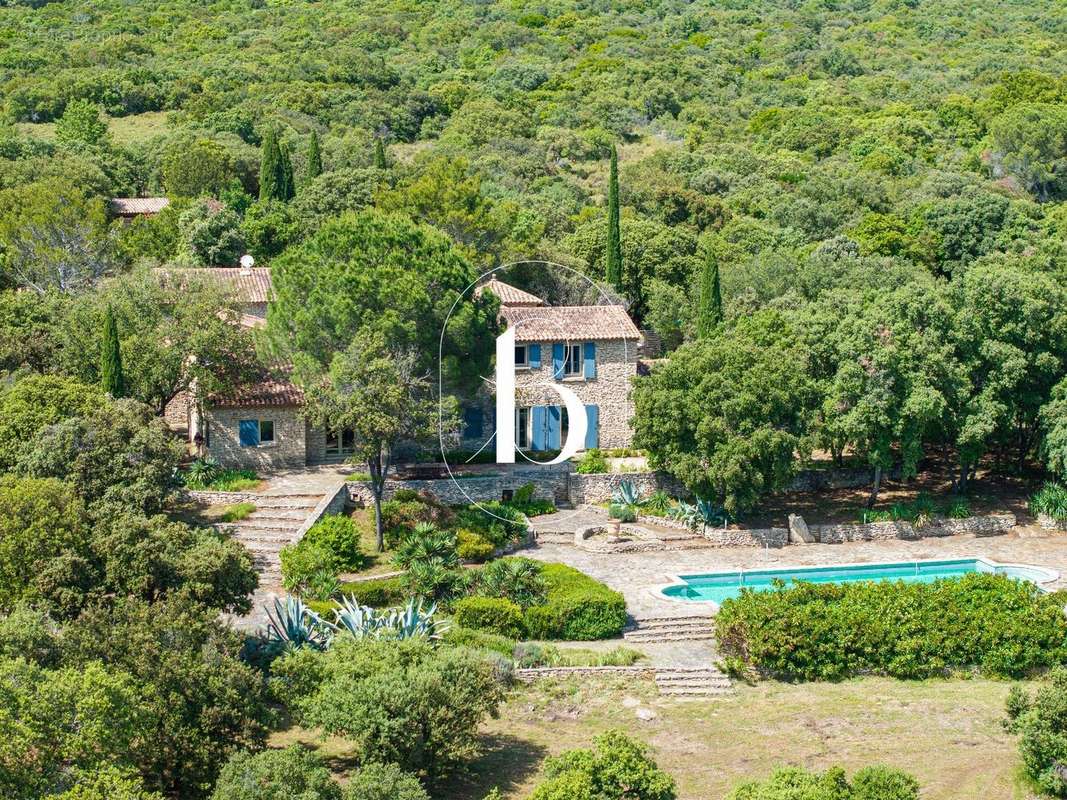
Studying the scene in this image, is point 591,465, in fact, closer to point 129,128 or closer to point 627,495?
point 627,495

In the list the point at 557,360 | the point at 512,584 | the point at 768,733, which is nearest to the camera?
the point at 768,733

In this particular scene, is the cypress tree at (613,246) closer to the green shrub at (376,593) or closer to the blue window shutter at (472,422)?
the blue window shutter at (472,422)

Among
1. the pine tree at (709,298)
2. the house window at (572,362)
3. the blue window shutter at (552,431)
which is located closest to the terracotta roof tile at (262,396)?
the blue window shutter at (552,431)

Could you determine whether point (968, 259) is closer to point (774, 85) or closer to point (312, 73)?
point (774, 85)

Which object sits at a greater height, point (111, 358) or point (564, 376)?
point (111, 358)

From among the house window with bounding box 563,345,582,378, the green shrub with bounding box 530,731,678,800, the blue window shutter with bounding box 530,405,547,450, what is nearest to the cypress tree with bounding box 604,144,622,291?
the house window with bounding box 563,345,582,378

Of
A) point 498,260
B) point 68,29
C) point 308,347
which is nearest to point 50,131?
point 68,29

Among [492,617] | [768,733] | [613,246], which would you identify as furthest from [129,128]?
[768,733]

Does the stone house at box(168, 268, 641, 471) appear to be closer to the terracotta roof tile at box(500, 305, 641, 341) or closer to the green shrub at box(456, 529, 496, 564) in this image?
the terracotta roof tile at box(500, 305, 641, 341)
